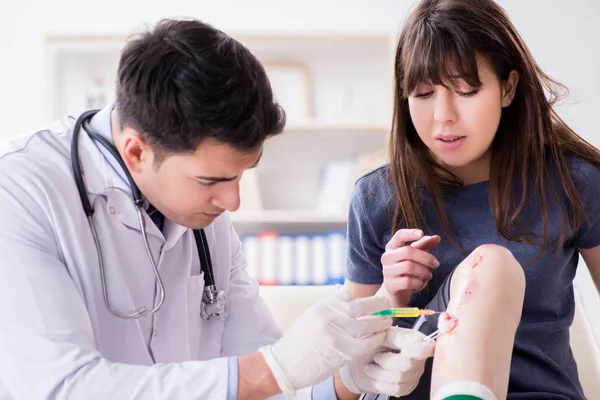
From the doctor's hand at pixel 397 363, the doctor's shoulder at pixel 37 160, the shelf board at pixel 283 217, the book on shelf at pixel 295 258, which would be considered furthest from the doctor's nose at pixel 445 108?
the shelf board at pixel 283 217

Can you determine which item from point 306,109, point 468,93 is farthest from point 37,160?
point 306,109

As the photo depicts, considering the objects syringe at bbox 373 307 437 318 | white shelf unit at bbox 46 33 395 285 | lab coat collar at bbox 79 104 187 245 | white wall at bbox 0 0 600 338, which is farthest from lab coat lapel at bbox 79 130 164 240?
white wall at bbox 0 0 600 338

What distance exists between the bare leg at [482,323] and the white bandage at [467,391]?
0.01 meters

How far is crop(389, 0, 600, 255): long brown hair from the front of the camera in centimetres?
137

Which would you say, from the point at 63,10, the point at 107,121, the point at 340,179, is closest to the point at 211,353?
the point at 107,121

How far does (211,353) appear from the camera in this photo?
149cm

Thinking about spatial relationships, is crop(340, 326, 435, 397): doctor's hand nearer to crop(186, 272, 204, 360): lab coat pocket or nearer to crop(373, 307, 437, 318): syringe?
crop(373, 307, 437, 318): syringe

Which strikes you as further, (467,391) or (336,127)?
(336,127)

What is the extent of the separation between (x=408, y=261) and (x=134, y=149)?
51 centimetres

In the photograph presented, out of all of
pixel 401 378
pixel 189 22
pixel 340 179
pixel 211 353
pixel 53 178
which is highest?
pixel 189 22

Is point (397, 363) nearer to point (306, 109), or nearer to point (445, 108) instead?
point (445, 108)

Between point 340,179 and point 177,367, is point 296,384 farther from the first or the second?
point 340,179

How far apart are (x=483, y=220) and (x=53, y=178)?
0.78 metres

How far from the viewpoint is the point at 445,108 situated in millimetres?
1366
